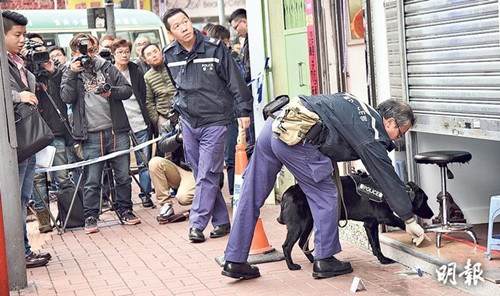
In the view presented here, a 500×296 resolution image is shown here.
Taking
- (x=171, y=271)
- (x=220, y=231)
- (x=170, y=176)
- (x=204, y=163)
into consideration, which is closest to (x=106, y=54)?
(x=170, y=176)

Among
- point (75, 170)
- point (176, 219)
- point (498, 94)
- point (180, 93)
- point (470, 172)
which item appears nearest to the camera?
point (498, 94)

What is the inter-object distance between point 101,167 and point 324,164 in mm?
4138

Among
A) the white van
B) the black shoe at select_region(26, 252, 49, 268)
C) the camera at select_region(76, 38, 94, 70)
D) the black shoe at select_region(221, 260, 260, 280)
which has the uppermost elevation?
the white van

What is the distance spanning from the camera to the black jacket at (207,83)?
934 centimetres

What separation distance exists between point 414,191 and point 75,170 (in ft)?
18.1

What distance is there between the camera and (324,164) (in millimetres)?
7219

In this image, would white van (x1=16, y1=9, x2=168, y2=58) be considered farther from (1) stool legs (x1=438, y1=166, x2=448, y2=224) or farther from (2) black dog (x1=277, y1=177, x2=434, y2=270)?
(1) stool legs (x1=438, y1=166, x2=448, y2=224)

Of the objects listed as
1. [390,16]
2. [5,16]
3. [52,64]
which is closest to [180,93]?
[5,16]

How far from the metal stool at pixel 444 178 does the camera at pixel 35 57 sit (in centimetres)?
472

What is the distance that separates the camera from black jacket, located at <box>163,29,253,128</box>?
9336mm

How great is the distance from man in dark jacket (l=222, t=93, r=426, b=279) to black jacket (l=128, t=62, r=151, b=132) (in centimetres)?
486

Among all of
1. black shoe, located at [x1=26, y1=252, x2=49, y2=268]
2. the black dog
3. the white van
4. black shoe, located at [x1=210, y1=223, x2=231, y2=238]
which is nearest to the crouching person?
black shoe, located at [x1=210, y1=223, x2=231, y2=238]

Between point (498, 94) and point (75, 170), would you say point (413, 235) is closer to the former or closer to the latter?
point (498, 94)

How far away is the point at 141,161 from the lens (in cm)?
1251
